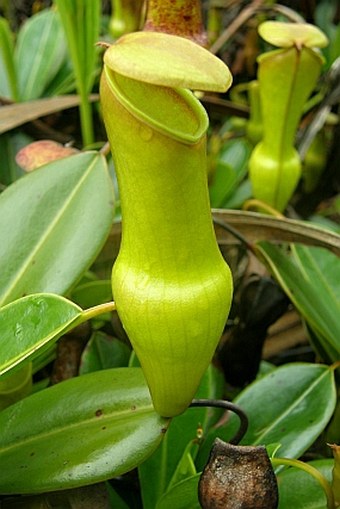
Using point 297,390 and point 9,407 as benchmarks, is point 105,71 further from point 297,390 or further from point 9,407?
point 297,390

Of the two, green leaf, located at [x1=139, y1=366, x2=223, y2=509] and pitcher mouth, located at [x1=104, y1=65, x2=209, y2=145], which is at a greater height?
pitcher mouth, located at [x1=104, y1=65, x2=209, y2=145]

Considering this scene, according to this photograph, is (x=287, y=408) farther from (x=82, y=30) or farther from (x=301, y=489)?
(x=82, y=30)

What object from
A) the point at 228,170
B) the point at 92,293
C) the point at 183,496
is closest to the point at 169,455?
the point at 183,496

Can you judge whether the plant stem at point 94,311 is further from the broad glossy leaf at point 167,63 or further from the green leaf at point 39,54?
the green leaf at point 39,54

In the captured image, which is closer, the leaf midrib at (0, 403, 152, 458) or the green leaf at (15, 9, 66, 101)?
the leaf midrib at (0, 403, 152, 458)

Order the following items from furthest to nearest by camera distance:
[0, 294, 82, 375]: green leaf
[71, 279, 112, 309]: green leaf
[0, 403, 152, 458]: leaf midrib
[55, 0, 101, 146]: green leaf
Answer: [55, 0, 101, 146]: green leaf
[71, 279, 112, 309]: green leaf
[0, 403, 152, 458]: leaf midrib
[0, 294, 82, 375]: green leaf

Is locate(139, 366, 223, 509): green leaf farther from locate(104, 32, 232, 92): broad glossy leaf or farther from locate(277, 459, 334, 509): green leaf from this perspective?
locate(104, 32, 232, 92): broad glossy leaf

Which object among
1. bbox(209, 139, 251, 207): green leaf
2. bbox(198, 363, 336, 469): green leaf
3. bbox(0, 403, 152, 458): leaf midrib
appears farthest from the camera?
bbox(209, 139, 251, 207): green leaf

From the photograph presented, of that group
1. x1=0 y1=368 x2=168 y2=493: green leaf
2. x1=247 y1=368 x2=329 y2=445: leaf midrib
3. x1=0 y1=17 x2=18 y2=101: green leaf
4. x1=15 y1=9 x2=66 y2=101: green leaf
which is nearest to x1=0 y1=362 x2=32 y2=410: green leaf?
x1=0 y1=368 x2=168 y2=493: green leaf
